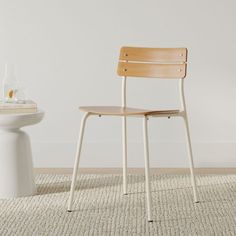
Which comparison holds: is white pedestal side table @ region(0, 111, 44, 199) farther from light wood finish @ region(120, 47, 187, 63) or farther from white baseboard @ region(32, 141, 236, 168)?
white baseboard @ region(32, 141, 236, 168)

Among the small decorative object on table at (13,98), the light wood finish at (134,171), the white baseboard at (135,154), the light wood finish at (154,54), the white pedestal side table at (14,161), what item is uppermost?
the light wood finish at (154,54)

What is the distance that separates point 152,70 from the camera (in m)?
3.04

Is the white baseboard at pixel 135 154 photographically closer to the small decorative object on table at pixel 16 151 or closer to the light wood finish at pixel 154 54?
the small decorative object on table at pixel 16 151

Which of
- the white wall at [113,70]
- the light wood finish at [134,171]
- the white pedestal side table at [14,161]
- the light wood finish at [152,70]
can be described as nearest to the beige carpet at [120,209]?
the white pedestal side table at [14,161]

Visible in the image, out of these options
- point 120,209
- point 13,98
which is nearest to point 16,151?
point 13,98

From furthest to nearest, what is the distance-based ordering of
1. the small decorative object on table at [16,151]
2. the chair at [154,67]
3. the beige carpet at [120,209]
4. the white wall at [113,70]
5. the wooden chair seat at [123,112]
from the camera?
the white wall at [113,70]
the small decorative object on table at [16,151]
the chair at [154,67]
the wooden chair seat at [123,112]
the beige carpet at [120,209]

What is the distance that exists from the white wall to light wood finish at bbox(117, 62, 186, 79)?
24.9 inches

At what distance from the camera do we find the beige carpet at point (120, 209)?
2.57 m

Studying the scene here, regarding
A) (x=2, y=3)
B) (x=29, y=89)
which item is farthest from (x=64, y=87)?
(x=2, y=3)

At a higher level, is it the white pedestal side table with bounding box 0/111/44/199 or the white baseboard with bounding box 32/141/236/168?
the white pedestal side table with bounding box 0/111/44/199

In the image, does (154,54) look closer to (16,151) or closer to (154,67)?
(154,67)

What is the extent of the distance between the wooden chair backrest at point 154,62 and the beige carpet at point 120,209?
52 cm

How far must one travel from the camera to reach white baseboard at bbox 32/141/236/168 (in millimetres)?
3766

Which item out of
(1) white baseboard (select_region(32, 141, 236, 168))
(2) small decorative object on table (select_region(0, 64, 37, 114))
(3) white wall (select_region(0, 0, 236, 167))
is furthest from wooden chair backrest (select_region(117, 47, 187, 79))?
(1) white baseboard (select_region(32, 141, 236, 168))
